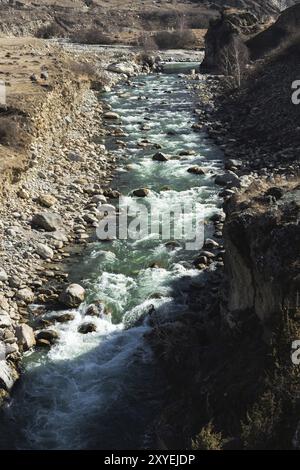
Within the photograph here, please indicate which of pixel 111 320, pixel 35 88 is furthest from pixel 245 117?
pixel 111 320

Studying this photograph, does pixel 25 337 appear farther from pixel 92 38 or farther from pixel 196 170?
pixel 92 38

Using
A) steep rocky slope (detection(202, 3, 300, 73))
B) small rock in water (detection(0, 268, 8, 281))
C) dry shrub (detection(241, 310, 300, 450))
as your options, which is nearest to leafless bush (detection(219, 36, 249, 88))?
steep rocky slope (detection(202, 3, 300, 73))

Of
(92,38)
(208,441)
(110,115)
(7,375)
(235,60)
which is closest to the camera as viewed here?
(208,441)

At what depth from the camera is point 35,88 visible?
23.2 meters

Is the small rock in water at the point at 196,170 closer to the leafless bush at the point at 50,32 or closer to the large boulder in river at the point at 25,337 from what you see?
the large boulder in river at the point at 25,337

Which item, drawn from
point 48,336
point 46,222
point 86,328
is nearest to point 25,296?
point 48,336

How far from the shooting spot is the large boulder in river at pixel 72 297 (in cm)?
1245

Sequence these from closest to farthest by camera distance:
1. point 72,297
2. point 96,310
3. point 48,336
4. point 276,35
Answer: point 48,336
point 96,310
point 72,297
point 276,35

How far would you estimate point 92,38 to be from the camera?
4966cm

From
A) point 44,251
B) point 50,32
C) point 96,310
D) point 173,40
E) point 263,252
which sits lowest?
point 96,310

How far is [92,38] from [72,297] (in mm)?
41532

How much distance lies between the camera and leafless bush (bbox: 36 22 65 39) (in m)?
52.2

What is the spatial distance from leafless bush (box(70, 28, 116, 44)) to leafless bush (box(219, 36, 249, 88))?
55.7 feet
